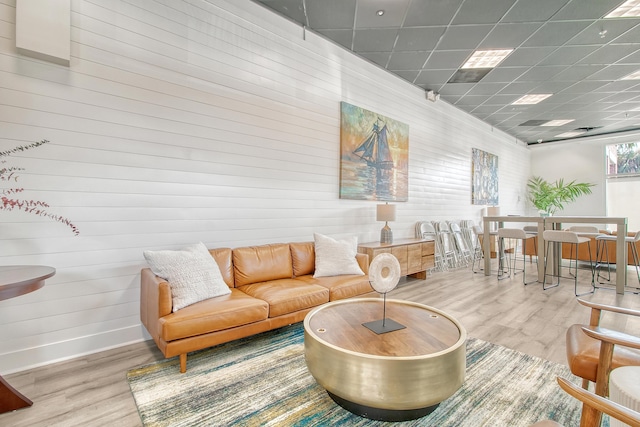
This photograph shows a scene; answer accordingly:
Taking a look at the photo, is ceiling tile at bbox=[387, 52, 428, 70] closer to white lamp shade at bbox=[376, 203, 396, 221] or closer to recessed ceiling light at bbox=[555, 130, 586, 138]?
white lamp shade at bbox=[376, 203, 396, 221]

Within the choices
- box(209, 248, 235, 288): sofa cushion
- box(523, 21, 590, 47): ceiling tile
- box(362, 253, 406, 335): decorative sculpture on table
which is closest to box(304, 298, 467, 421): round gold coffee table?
box(362, 253, 406, 335): decorative sculpture on table

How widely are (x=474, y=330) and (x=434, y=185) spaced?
13.3ft

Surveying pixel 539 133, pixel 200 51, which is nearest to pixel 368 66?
pixel 200 51

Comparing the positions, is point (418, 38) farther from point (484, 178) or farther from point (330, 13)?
point (484, 178)

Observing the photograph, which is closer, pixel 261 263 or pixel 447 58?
pixel 261 263

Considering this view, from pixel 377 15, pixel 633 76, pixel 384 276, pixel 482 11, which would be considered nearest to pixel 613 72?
pixel 633 76

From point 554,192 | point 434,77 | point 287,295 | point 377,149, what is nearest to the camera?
point 287,295

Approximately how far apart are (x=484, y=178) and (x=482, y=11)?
18.0ft

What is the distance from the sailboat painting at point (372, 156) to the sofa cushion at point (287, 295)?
1936 mm

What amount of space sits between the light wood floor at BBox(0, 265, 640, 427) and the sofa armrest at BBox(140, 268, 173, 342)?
338 mm

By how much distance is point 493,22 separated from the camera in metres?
3.90

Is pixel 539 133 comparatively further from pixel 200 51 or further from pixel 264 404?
pixel 264 404

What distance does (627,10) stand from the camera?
3.65 meters

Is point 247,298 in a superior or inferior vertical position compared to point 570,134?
inferior
